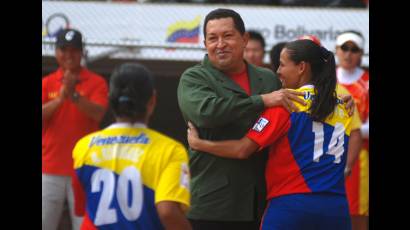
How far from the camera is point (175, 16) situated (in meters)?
9.29

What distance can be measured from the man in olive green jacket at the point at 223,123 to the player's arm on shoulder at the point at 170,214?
2.22 feet

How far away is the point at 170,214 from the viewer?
3.54 metres

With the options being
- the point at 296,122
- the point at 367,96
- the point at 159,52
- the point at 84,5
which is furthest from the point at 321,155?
the point at 84,5

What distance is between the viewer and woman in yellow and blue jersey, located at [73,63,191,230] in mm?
3572

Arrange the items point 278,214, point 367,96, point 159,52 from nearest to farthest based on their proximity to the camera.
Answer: point 278,214 → point 367,96 → point 159,52

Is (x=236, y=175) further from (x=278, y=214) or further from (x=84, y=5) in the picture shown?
(x=84, y=5)

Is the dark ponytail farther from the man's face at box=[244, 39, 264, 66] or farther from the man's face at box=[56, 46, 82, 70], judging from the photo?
the man's face at box=[56, 46, 82, 70]

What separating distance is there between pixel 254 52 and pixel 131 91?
348cm

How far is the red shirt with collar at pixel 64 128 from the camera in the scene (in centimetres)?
653

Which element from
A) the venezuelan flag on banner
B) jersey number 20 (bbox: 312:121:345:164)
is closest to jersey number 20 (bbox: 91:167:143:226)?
jersey number 20 (bbox: 312:121:345:164)

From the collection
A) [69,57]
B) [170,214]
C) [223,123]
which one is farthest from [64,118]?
[170,214]

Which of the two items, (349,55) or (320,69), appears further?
(349,55)

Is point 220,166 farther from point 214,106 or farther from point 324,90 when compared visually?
point 324,90

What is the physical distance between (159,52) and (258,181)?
5012 mm
